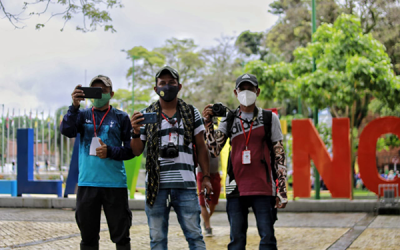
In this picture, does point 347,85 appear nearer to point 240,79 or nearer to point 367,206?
point 367,206

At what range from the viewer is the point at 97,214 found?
469cm

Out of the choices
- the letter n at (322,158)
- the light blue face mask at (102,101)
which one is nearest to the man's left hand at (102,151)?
the light blue face mask at (102,101)

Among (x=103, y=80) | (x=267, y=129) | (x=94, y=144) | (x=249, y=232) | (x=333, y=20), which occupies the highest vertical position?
(x=333, y=20)

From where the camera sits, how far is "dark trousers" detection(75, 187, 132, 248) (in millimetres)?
4613

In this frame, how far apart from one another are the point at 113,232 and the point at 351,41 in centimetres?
1189

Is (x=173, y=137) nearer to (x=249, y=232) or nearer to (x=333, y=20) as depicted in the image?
(x=249, y=232)

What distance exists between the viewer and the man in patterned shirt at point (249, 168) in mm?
4398

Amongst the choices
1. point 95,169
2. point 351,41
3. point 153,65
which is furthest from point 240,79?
point 153,65

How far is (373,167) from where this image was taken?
1282cm

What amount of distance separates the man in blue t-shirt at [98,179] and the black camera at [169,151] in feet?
1.89

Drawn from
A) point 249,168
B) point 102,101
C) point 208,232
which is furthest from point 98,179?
point 208,232

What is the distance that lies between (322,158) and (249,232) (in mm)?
5063

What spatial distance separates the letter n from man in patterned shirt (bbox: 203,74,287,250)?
885cm

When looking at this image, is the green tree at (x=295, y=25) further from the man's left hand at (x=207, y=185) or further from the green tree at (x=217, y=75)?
the man's left hand at (x=207, y=185)
